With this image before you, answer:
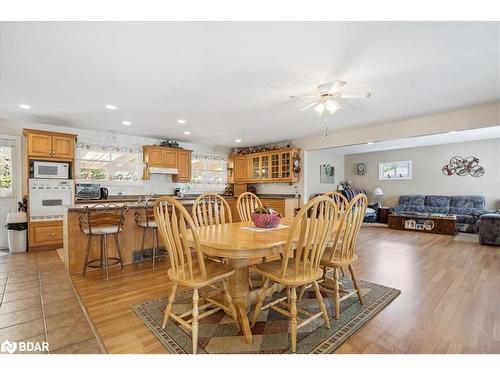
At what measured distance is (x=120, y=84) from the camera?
2908mm

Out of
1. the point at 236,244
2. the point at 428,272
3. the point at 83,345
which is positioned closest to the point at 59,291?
the point at 83,345

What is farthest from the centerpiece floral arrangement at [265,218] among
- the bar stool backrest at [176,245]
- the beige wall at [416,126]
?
the beige wall at [416,126]

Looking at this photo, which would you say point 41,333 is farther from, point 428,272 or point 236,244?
point 428,272

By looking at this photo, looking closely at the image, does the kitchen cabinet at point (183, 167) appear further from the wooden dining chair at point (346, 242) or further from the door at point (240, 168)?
the wooden dining chair at point (346, 242)

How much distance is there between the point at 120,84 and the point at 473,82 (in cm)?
403

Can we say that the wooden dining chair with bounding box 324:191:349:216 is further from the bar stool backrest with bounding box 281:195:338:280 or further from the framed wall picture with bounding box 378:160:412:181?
the framed wall picture with bounding box 378:160:412:181

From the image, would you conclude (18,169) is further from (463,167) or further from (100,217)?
(463,167)

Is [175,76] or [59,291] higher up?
[175,76]

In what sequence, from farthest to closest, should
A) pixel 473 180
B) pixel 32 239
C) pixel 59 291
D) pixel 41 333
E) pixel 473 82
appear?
pixel 473 180, pixel 32 239, pixel 473 82, pixel 59 291, pixel 41 333

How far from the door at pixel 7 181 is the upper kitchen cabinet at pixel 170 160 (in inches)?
87.3

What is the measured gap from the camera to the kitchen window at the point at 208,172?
683cm

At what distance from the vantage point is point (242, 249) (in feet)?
5.42

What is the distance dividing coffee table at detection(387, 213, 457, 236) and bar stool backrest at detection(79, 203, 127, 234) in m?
6.29

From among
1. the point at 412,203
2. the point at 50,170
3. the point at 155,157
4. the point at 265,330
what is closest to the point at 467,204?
the point at 412,203
